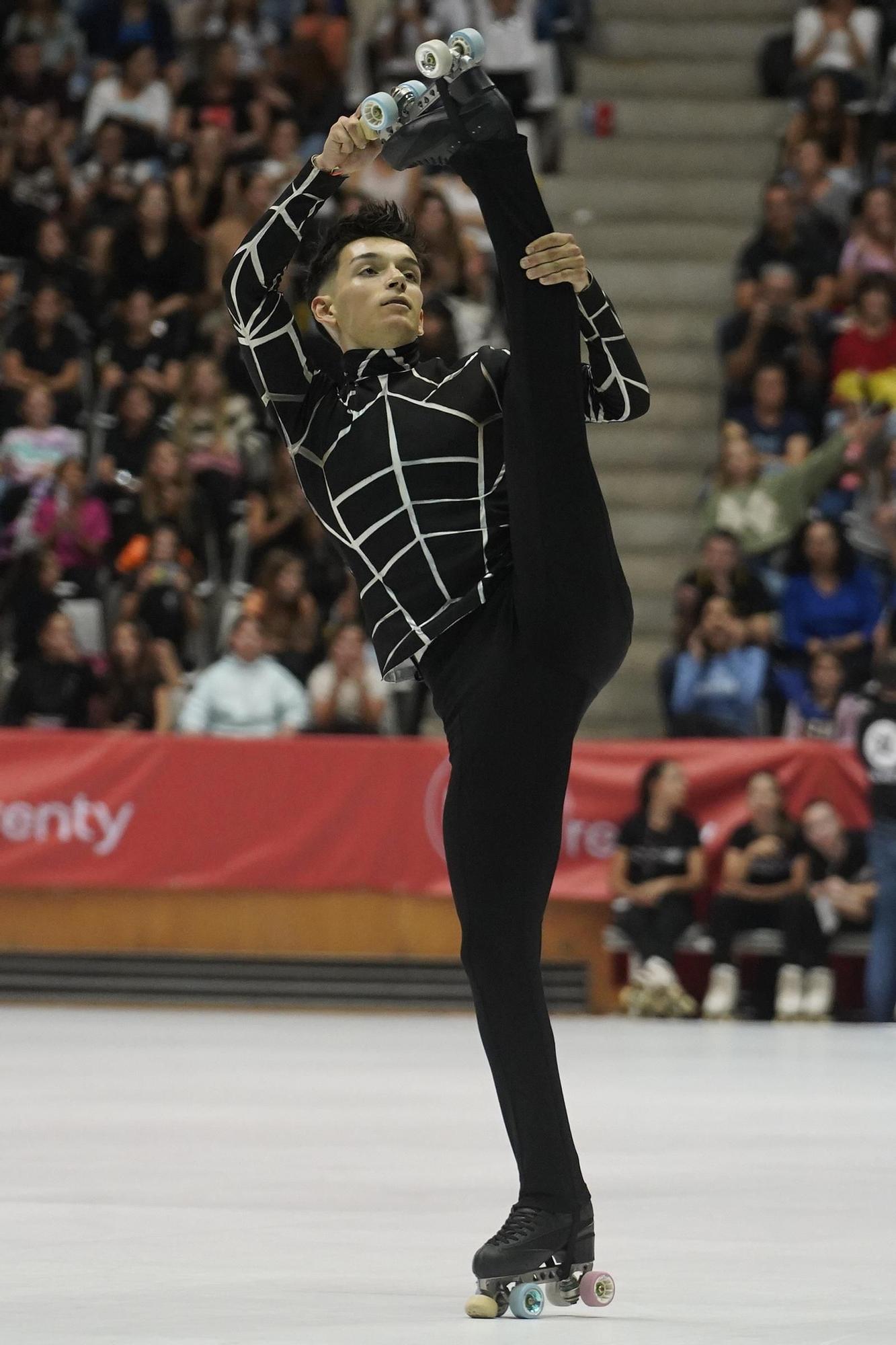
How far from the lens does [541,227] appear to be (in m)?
3.95

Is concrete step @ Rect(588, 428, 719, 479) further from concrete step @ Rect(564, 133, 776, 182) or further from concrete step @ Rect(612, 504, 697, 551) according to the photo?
concrete step @ Rect(564, 133, 776, 182)

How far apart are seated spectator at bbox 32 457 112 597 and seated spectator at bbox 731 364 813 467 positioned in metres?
3.66

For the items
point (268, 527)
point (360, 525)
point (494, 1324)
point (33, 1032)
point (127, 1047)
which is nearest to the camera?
point (494, 1324)

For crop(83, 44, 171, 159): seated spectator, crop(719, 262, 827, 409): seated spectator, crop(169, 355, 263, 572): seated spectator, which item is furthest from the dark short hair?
crop(83, 44, 171, 159): seated spectator

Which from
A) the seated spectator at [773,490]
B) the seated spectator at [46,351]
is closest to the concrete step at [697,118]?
the seated spectator at [773,490]

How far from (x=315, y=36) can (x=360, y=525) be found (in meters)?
12.4

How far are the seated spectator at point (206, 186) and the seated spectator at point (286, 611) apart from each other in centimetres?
327

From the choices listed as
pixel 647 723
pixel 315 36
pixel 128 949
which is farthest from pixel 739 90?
pixel 128 949

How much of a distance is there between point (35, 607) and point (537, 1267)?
9.25 m

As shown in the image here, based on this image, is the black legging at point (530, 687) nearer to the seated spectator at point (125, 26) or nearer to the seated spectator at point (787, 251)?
the seated spectator at point (787, 251)

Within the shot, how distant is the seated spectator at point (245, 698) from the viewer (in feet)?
39.2

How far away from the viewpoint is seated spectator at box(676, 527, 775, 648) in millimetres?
12305

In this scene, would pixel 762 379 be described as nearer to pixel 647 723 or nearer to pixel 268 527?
pixel 647 723

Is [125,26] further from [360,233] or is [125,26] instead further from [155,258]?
[360,233]
